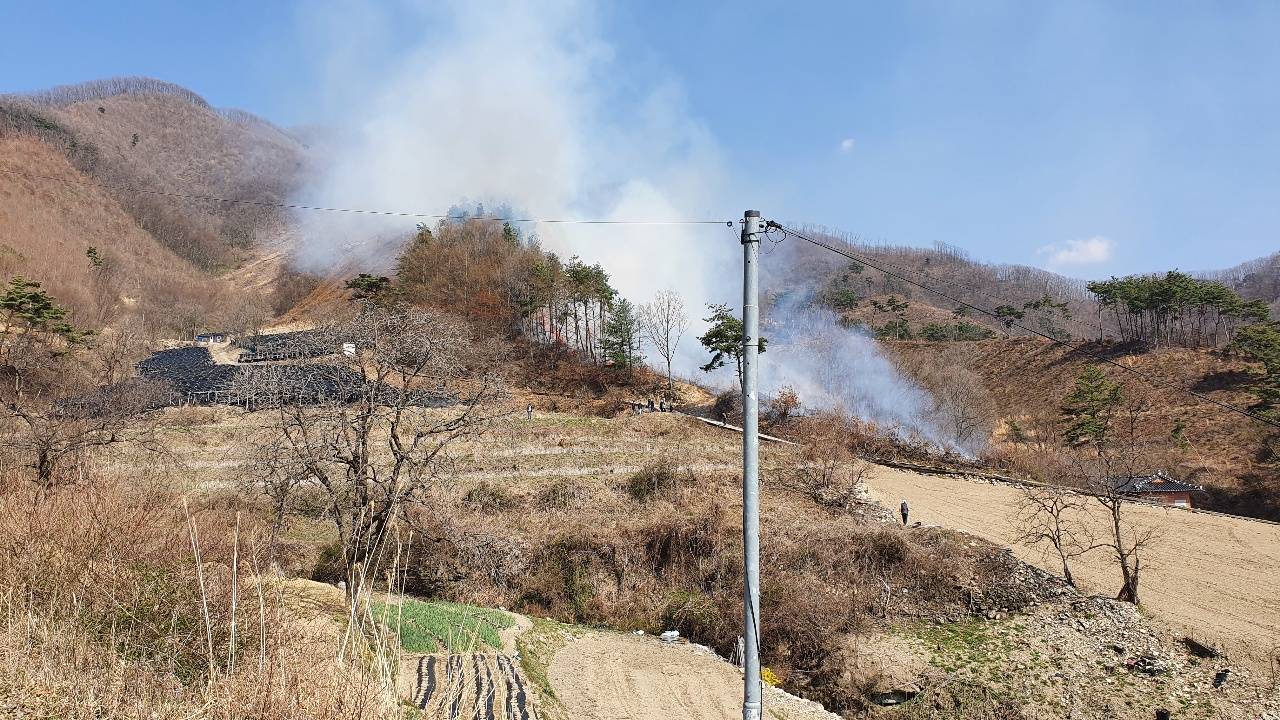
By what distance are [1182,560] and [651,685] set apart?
1732cm

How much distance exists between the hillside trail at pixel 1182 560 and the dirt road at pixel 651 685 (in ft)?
31.1

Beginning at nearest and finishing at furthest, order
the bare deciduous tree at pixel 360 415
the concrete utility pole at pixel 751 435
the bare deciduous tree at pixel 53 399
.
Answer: the concrete utility pole at pixel 751 435 → the bare deciduous tree at pixel 360 415 → the bare deciduous tree at pixel 53 399

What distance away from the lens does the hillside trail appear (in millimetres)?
14812

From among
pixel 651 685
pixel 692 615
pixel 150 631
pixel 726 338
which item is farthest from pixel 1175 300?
pixel 150 631

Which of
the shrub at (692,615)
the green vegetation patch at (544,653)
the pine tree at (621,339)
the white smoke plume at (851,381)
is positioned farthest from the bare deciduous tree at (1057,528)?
the pine tree at (621,339)

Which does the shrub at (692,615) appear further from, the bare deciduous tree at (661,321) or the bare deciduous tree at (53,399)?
the bare deciduous tree at (661,321)

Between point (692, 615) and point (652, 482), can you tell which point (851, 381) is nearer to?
point (652, 482)

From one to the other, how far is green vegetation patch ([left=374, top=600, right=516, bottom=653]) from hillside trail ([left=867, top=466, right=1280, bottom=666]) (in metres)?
14.1

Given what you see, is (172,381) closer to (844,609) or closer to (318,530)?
(318,530)

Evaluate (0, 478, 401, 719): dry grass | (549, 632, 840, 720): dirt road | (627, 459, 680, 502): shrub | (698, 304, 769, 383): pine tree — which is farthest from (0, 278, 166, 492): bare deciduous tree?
(698, 304, 769, 383): pine tree

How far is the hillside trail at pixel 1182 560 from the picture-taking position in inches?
583

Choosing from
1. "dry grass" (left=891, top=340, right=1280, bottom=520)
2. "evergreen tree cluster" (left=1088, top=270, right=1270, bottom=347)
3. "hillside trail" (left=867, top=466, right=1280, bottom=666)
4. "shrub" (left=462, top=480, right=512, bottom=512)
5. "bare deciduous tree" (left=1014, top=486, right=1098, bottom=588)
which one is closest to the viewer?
"hillside trail" (left=867, top=466, right=1280, bottom=666)

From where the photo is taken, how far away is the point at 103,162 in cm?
12850

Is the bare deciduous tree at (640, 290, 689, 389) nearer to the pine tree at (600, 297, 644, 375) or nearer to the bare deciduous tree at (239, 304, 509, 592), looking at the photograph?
the pine tree at (600, 297, 644, 375)
